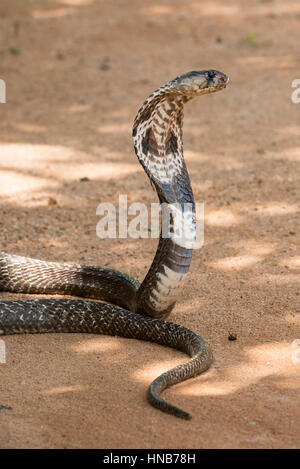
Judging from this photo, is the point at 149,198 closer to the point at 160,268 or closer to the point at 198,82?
the point at 160,268

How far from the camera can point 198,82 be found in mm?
4766

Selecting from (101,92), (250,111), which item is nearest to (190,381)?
(250,111)

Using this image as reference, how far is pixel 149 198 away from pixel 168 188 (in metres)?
2.73

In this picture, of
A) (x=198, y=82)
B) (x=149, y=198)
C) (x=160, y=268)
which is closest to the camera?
(x=198, y=82)

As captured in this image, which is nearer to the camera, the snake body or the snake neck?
the snake body

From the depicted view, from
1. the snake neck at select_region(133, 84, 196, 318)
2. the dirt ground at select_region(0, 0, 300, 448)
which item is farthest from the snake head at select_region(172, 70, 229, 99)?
the dirt ground at select_region(0, 0, 300, 448)

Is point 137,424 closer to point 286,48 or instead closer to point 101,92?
point 101,92

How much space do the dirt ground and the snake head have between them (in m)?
1.64

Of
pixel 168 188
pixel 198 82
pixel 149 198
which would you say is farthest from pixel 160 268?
pixel 149 198

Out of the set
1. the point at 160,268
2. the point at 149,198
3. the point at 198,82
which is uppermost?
the point at 198,82

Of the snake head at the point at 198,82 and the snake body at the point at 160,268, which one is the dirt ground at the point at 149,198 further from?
the snake head at the point at 198,82

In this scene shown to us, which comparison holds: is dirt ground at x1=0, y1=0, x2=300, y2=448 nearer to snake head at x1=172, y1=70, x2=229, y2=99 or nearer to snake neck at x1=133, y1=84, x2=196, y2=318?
snake neck at x1=133, y1=84, x2=196, y2=318

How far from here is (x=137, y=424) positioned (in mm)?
4023

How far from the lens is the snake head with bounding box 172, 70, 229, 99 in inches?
187
